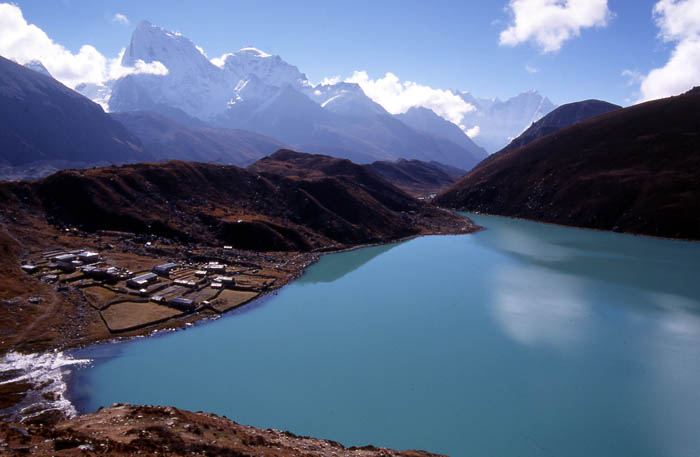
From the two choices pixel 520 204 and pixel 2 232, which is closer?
pixel 2 232

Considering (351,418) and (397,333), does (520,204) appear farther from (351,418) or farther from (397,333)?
(351,418)

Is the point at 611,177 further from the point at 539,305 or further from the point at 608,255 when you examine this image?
the point at 539,305

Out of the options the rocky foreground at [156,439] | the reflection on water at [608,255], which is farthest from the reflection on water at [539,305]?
the rocky foreground at [156,439]

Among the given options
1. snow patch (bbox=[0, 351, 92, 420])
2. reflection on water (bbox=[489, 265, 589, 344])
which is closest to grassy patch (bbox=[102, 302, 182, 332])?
snow patch (bbox=[0, 351, 92, 420])

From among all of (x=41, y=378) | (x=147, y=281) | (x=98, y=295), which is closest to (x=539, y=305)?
(x=147, y=281)

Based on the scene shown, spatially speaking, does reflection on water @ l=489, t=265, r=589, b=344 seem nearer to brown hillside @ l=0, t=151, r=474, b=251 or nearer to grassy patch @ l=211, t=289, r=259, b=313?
grassy patch @ l=211, t=289, r=259, b=313

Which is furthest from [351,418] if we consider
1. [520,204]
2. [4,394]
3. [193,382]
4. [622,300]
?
[520,204]

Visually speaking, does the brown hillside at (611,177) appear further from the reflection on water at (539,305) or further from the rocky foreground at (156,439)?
the rocky foreground at (156,439)
